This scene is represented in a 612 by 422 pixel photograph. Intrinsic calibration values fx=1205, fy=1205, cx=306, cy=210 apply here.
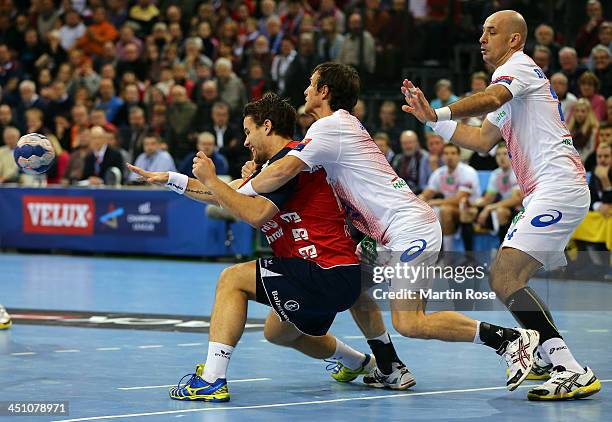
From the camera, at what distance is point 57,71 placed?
24.7 meters

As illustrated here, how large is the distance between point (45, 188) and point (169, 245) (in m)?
2.49

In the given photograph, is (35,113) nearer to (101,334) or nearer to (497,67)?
(101,334)

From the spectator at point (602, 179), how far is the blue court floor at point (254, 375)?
3.08 metres

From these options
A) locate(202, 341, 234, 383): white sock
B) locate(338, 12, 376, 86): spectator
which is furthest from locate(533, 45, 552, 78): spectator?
locate(202, 341, 234, 383): white sock

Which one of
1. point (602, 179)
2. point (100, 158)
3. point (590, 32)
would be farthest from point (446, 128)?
point (100, 158)

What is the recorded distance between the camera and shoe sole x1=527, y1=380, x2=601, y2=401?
737 centimetres

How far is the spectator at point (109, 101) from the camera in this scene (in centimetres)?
2206

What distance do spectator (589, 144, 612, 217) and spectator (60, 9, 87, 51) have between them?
Result: 13.3 metres

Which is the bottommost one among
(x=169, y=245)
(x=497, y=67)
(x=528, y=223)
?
(x=169, y=245)

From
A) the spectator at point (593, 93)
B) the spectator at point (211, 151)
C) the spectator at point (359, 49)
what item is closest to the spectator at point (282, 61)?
the spectator at point (359, 49)

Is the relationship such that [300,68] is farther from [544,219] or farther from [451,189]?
[544,219]

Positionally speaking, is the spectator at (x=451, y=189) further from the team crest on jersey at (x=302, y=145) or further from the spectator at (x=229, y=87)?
the team crest on jersey at (x=302, y=145)

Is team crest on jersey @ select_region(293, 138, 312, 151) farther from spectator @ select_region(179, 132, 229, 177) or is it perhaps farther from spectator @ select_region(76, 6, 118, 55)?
spectator @ select_region(76, 6, 118, 55)

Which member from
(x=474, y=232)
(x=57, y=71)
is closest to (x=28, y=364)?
(x=474, y=232)
